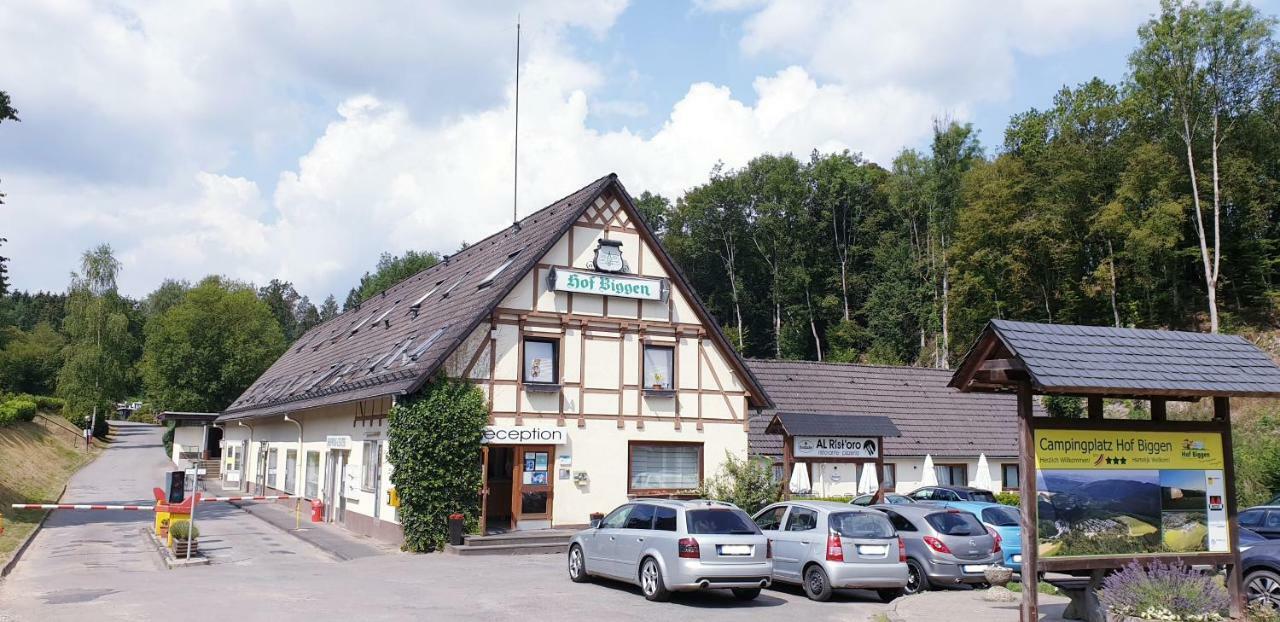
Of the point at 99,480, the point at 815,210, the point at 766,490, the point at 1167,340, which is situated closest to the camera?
the point at 1167,340

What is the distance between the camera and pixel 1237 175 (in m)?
43.6

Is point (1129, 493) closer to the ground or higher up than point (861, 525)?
higher up

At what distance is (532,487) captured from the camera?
2247cm

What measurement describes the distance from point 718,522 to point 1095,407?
5.34 meters

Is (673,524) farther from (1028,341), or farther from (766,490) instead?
(766,490)

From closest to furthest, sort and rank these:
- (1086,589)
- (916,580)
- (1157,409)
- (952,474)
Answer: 1. (1086,589)
2. (1157,409)
3. (916,580)
4. (952,474)

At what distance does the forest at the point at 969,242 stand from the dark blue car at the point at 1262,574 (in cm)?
2607

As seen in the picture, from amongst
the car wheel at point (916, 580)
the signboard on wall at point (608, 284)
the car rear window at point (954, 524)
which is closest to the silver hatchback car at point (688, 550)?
the car wheel at point (916, 580)

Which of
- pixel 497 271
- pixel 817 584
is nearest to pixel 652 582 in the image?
pixel 817 584

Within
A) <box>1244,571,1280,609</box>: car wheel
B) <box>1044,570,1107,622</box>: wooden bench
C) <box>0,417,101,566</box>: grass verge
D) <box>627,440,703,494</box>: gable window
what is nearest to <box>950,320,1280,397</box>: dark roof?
<box>1044,570,1107,622</box>: wooden bench

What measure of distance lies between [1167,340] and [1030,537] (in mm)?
3628

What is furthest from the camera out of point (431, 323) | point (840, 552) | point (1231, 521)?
point (431, 323)

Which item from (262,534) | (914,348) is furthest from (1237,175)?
(262,534)

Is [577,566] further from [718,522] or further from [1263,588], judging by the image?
[1263,588]
